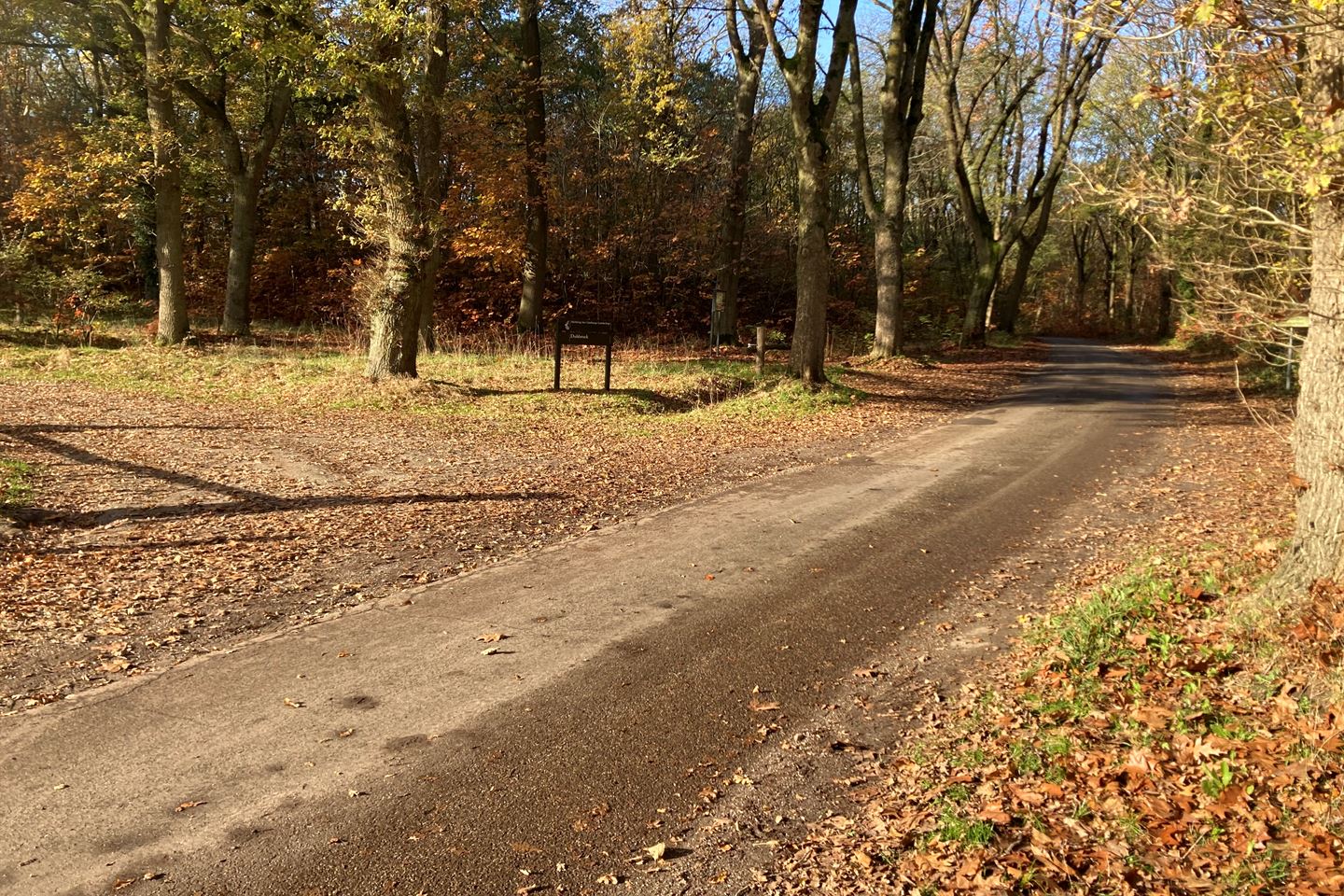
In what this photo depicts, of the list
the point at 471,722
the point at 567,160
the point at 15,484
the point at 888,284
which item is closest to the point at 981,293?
the point at 888,284

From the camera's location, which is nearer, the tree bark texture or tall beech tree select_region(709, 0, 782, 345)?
the tree bark texture

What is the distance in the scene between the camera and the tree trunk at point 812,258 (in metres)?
16.7

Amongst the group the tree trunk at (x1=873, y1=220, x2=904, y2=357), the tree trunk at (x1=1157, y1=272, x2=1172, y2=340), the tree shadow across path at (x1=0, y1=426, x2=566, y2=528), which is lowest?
the tree shadow across path at (x1=0, y1=426, x2=566, y2=528)

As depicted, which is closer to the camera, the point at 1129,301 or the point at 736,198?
the point at 736,198

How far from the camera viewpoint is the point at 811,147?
656 inches

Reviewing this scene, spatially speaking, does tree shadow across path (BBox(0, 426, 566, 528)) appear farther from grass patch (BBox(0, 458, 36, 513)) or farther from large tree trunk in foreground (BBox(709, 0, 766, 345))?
large tree trunk in foreground (BBox(709, 0, 766, 345))

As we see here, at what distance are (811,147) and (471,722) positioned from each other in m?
14.4

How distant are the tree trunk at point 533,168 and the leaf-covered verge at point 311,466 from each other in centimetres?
491

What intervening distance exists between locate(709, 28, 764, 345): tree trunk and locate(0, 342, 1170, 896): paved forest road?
54.7ft

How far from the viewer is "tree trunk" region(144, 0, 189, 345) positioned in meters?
19.1

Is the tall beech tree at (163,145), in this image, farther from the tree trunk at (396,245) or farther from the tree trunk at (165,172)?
the tree trunk at (396,245)

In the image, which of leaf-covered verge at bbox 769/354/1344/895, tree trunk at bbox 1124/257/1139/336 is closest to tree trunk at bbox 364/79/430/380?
leaf-covered verge at bbox 769/354/1344/895

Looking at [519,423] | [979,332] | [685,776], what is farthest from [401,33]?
[979,332]

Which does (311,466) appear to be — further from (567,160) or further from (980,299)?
(980,299)
